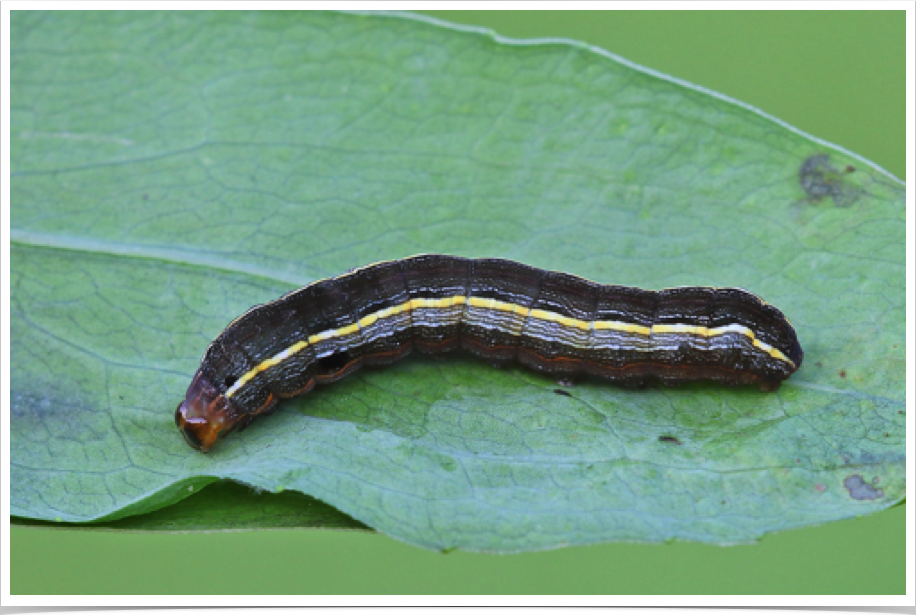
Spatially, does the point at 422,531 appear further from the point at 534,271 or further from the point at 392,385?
the point at 534,271

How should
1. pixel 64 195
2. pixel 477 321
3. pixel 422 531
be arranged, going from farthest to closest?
pixel 64 195
pixel 477 321
pixel 422 531

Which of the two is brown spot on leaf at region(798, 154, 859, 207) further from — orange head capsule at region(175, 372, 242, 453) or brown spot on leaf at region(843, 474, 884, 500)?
orange head capsule at region(175, 372, 242, 453)

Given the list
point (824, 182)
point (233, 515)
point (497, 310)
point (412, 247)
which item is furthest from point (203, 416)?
point (824, 182)

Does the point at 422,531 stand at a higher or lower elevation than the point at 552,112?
lower

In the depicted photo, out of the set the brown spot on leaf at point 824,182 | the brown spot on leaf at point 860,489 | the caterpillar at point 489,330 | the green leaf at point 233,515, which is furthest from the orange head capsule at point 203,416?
the brown spot on leaf at point 824,182

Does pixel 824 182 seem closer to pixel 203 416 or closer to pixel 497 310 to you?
pixel 497 310

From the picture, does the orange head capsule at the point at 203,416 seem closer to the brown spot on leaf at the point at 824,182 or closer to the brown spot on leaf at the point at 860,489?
the brown spot on leaf at the point at 860,489

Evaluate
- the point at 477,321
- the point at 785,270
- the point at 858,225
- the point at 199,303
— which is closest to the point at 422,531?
the point at 477,321
